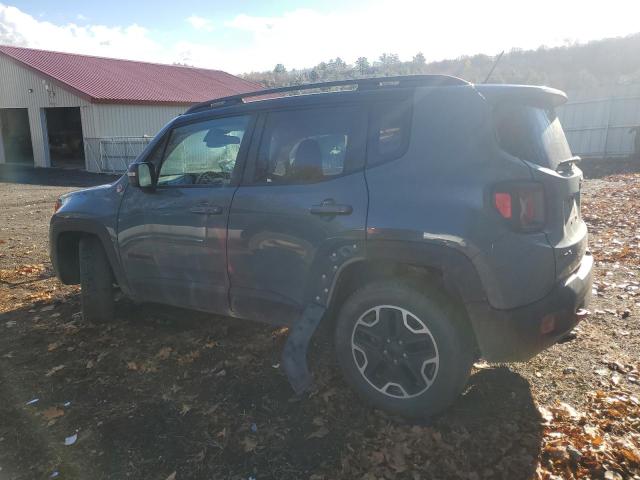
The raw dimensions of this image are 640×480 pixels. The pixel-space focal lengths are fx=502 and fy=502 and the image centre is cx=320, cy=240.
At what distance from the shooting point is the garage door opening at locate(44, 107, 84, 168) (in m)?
27.7

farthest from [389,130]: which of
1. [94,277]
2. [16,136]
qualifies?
[16,136]

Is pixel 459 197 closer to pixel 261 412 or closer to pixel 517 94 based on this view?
pixel 517 94

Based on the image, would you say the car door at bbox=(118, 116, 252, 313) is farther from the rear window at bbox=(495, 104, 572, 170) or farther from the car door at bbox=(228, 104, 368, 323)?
the rear window at bbox=(495, 104, 572, 170)

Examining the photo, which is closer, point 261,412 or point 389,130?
point 389,130

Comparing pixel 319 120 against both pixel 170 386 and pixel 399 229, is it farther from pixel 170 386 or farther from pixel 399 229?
pixel 170 386

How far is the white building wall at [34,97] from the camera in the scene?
22.8m

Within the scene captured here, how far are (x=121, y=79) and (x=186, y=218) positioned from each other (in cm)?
2503

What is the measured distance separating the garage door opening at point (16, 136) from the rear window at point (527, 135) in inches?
1151

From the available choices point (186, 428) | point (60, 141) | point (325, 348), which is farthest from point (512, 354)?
point (60, 141)

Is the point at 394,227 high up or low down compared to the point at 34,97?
down

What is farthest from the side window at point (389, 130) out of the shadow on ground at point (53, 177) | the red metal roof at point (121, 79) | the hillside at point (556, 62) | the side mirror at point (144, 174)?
the hillside at point (556, 62)

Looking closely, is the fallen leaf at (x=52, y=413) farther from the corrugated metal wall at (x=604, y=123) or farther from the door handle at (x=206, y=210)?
the corrugated metal wall at (x=604, y=123)

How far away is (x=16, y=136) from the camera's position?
2775cm

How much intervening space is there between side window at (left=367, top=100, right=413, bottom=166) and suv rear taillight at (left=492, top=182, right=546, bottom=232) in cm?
63
